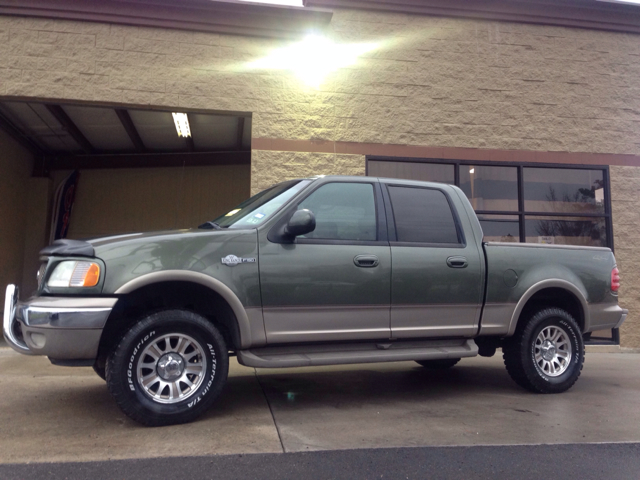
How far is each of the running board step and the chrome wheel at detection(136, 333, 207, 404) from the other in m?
0.40

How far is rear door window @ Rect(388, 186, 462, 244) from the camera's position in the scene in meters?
5.34

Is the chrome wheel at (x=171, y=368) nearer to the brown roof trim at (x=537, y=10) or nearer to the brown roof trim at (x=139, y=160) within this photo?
the brown roof trim at (x=537, y=10)

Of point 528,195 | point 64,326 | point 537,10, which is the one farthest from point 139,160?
point 64,326

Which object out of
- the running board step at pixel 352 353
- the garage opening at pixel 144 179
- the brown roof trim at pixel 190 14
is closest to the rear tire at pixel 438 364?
the running board step at pixel 352 353

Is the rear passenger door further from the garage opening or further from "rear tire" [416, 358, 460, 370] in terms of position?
the garage opening

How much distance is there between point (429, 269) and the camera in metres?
5.20

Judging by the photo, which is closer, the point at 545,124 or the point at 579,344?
the point at 579,344

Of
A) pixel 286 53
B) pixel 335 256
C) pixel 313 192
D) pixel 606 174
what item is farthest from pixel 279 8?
pixel 606 174

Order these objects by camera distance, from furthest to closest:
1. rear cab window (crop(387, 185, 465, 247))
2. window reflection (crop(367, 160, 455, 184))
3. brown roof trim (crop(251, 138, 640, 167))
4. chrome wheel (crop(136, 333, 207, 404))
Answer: window reflection (crop(367, 160, 455, 184))
brown roof trim (crop(251, 138, 640, 167))
rear cab window (crop(387, 185, 465, 247))
chrome wheel (crop(136, 333, 207, 404))

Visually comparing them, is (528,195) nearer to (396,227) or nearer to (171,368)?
(396,227)

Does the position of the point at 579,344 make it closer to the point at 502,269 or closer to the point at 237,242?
the point at 502,269

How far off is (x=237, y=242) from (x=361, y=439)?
178 cm

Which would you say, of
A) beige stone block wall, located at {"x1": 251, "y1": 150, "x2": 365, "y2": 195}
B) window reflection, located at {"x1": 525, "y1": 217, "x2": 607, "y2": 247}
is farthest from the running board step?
window reflection, located at {"x1": 525, "y1": 217, "x2": 607, "y2": 247}

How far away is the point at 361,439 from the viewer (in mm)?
4102
